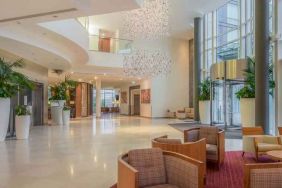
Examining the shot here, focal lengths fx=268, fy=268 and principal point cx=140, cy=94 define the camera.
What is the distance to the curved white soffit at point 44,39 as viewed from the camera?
8328 mm

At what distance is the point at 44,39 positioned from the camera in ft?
32.7

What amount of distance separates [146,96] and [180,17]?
7.06 meters

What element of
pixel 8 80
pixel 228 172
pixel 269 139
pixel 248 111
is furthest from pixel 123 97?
pixel 228 172

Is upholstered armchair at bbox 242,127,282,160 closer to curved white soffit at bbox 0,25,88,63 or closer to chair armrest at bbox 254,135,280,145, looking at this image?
chair armrest at bbox 254,135,280,145

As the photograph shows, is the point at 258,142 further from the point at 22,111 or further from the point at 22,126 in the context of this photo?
the point at 22,111

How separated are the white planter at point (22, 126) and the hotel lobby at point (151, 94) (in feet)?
0.12

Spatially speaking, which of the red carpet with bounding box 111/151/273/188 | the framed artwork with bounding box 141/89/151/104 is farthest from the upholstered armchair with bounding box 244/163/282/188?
Answer: the framed artwork with bounding box 141/89/151/104

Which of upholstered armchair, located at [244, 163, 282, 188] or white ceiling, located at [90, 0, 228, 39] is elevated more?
white ceiling, located at [90, 0, 228, 39]

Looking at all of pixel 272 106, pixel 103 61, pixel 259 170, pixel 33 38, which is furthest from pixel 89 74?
pixel 259 170

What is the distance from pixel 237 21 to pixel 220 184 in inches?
450

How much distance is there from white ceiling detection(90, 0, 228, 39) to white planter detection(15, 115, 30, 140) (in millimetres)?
8340

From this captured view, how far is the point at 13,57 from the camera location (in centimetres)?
1158

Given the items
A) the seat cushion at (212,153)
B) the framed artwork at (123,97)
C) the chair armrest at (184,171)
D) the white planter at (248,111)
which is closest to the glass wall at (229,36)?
the white planter at (248,111)

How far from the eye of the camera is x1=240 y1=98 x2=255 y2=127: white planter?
380 inches
